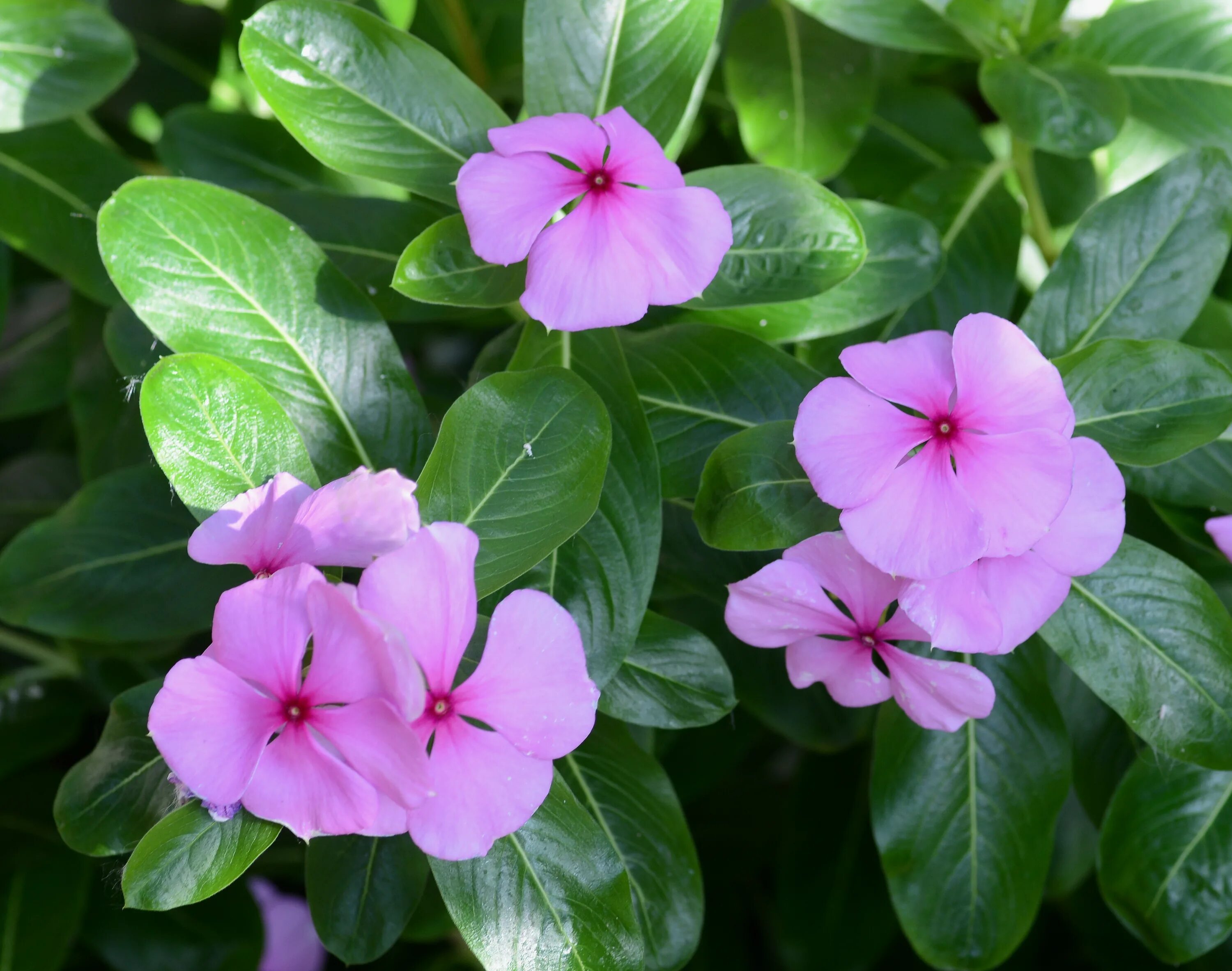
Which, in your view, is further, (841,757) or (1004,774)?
(841,757)

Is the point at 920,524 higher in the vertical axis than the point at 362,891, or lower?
higher

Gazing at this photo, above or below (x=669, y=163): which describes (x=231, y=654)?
below

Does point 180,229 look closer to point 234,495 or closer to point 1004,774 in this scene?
point 234,495

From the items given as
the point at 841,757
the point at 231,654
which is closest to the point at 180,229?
the point at 231,654

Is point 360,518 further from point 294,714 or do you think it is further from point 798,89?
point 798,89

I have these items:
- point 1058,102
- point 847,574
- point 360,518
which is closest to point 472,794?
point 360,518

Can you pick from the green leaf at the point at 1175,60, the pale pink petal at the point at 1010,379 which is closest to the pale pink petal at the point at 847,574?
the pale pink petal at the point at 1010,379
